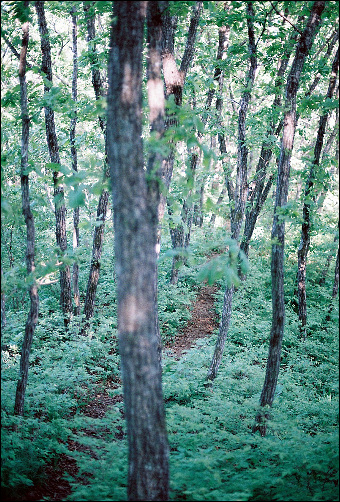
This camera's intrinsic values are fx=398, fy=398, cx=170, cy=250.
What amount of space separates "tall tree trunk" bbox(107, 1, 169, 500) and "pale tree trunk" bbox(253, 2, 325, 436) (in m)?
2.53

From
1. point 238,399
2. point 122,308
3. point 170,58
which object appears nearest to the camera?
point 122,308

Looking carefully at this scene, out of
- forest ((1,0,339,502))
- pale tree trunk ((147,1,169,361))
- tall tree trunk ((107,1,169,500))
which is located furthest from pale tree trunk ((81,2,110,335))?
tall tree trunk ((107,1,169,500))

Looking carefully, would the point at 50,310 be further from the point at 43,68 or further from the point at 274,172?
the point at 274,172

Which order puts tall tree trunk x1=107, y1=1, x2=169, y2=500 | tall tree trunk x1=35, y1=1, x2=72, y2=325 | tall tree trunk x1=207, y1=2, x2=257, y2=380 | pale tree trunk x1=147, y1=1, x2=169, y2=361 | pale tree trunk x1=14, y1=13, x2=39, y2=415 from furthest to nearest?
tall tree trunk x1=207, y1=2, x2=257, y2=380, tall tree trunk x1=35, y1=1, x2=72, y2=325, pale tree trunk x1=14, y1=13, x2=39, y2=415, pale tree trunk x1=147, y1=1, x2=169, y2=361, tall tree trunk x1=107, y1=1, x2=169, y2=500

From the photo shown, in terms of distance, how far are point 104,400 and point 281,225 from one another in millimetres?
5204

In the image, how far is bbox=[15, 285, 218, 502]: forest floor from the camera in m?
4.76

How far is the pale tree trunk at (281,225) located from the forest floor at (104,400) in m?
2.77

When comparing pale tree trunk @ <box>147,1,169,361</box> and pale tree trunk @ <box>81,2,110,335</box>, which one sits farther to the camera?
pale tree trunk @ <box>81,2,110,335</box>

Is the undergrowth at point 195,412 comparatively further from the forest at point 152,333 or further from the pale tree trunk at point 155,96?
the pale tree trunk at point 155,96

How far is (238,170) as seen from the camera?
8.38m

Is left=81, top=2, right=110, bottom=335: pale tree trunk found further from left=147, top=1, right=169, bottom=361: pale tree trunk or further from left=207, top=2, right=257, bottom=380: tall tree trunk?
left=147, top=1, right=169, bottom=361: pale tree trunk

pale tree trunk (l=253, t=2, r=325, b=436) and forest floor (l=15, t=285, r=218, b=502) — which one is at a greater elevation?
pale tree trunk (l=253, t=2, r=325, b=436)

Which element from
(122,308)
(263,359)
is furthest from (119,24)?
(263,359)

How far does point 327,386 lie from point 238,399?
2411 mm
